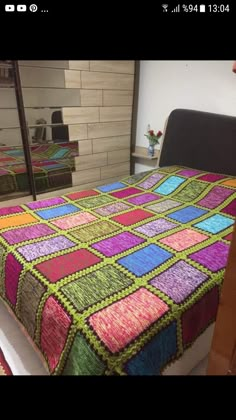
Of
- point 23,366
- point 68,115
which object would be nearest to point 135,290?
point 23,366

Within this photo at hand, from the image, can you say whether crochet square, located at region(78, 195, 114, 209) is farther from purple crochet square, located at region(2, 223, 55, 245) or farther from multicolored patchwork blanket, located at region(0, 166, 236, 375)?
purple crochet square, located at region(2, 223, 55, 245)

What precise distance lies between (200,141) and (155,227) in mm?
1360

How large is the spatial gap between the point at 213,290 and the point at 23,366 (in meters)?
1.11

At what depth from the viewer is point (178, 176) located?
2604 mm

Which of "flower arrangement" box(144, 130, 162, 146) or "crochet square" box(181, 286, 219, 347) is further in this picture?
"flower arrangement" box(144, 130, 162, 146)

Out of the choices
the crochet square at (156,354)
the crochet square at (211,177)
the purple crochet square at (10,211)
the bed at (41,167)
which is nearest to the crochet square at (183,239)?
the crochet square at (156,354)

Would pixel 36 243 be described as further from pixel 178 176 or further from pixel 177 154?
pixel 177 154

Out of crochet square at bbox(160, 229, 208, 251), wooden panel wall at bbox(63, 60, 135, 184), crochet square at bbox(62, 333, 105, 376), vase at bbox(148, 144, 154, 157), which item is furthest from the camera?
vase at bbox(148, 144, 154, 157)

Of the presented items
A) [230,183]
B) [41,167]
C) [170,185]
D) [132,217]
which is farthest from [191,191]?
[41,167]

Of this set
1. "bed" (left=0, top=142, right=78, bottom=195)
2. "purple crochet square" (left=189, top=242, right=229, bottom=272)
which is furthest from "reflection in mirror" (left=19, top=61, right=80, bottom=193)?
"purple crochet square" (left=189, top=242, right=229, bottom=272)

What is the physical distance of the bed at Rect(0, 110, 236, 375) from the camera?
105 centimetres

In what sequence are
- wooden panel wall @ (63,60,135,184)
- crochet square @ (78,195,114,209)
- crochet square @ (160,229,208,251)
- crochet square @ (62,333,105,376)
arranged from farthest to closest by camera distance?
wooden panel wall @ (63,60,135,184)
crochet square @ (78,195,114,209)
crochet square @ (160,229,208,251)
crochet square @ (62,333,105,376)
